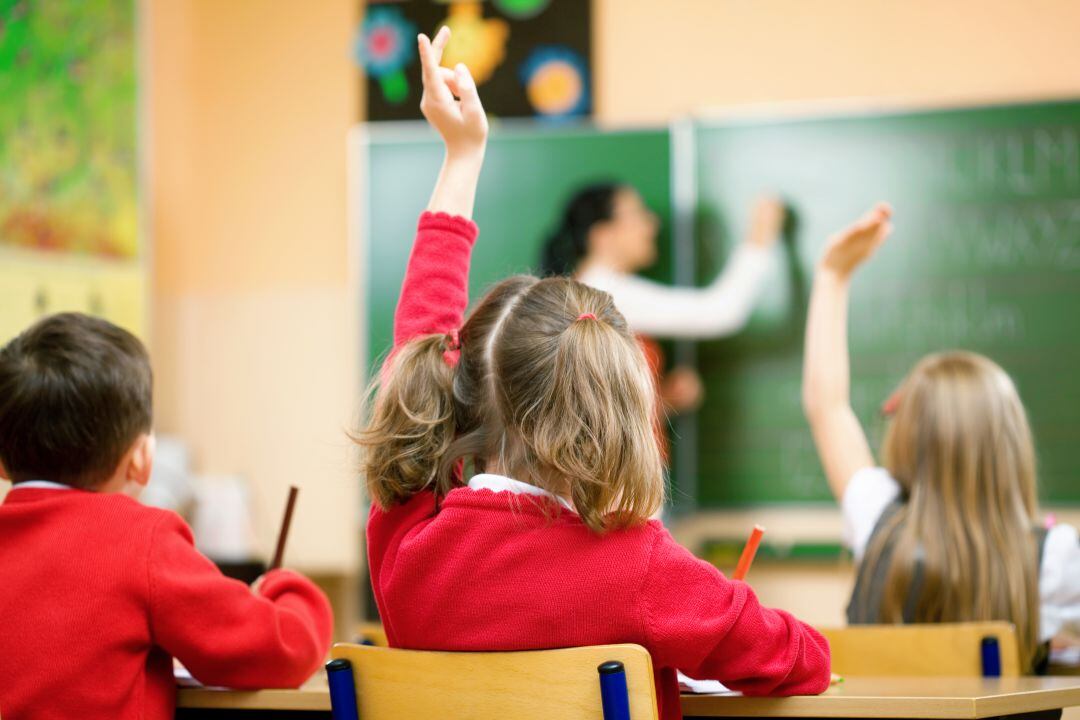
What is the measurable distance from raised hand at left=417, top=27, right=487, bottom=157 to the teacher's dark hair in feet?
7.06

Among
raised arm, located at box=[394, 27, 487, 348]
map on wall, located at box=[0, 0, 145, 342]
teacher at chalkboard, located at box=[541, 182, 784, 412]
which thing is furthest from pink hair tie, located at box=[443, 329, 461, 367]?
teacher at chalkboard, located at box=[541, 182, 784, 412]

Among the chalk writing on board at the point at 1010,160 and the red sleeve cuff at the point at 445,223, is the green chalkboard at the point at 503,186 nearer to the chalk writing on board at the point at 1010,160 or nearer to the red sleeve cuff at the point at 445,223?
the chalk writing on board at the point at 1010,160

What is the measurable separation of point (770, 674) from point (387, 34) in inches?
131

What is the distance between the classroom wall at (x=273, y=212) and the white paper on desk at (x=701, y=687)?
9.16 feet

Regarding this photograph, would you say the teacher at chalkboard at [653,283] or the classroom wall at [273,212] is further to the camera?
the classroom wall at [273,212]

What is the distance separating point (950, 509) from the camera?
6.49 ft

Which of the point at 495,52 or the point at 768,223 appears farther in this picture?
the point at 495,52

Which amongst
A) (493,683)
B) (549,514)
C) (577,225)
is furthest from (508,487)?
(577,225)

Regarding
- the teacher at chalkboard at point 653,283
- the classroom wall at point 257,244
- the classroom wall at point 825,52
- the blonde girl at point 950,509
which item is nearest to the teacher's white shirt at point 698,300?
the teacher at chalkboard at point 653,283

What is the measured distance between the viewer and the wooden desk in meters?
1.23

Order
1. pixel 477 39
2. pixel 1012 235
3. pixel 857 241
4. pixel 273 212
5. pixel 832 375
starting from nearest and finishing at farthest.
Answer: pixel 857 241 < pixel 832 375 < pixel 1012 235 < pixel 477 39 < pixel 273 212

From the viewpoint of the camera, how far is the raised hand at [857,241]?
1895mm

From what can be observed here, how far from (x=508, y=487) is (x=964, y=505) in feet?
3.31

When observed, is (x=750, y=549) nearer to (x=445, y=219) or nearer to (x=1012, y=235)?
(x=445, y=219)
